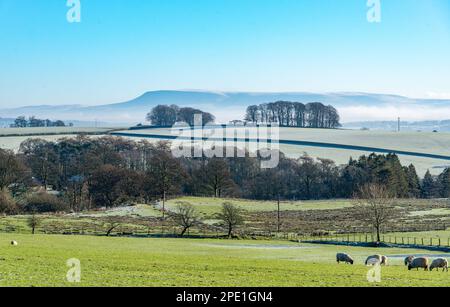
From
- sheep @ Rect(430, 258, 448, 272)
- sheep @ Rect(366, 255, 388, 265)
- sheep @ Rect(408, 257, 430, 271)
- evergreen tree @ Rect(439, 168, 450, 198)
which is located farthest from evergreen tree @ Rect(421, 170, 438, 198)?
sheep @ Rect(408, 257, 430, 271)

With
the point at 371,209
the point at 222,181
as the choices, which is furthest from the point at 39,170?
the point at 371,209

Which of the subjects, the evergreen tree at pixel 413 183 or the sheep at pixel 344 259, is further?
the evergreen tree at pixel 413 183

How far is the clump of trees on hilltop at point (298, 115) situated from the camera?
177375mm

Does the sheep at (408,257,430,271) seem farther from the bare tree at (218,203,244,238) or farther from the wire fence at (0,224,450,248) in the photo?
the bare tree at (218,203,244,238)

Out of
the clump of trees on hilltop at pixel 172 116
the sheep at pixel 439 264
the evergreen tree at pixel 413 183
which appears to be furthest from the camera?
the clump of trees on hilltop at pixel 172 116

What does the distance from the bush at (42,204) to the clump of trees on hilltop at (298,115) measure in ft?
313

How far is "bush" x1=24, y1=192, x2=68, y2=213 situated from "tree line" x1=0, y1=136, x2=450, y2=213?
13 centimetres

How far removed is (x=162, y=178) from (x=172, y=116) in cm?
8367

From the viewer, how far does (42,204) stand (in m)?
87.7

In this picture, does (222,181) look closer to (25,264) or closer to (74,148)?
(74,148)

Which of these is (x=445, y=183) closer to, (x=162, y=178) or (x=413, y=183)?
(x=413, y=183)

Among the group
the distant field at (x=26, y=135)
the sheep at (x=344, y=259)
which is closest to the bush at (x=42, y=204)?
the distant field at (x=26, y=135)

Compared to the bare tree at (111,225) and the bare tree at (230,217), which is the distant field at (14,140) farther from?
the bare tree at (230,217)

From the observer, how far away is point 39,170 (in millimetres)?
107188
